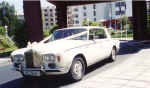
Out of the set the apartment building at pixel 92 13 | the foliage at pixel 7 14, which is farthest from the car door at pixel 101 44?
the apartment building at pixel 92 13

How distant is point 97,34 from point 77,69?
6.46 ft

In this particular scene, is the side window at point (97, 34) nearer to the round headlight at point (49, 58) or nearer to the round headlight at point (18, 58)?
the round headlight at point (49, 58)

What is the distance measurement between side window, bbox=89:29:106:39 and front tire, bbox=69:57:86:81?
3.62 ft

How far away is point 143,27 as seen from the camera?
757 inches

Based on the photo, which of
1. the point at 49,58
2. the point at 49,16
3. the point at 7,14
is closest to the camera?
the point at 49,58

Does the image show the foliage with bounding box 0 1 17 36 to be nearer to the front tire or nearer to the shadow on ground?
the shadow on ground

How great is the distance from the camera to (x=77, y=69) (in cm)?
617

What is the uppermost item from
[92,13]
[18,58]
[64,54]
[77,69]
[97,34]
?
[92,13]

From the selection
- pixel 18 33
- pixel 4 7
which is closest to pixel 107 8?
pixel 4 7

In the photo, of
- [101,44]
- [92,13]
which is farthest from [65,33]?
[92,13]

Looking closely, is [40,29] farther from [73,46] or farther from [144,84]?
[144,84]

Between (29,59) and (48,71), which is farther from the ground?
(29,59)

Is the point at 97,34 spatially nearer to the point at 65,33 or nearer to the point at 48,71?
the point at 65,33

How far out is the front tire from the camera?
19.6 ft
